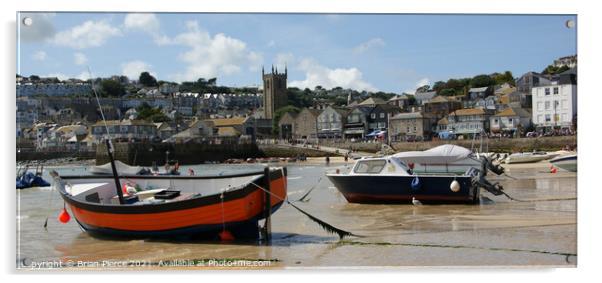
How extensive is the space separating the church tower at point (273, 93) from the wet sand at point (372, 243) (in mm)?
82591

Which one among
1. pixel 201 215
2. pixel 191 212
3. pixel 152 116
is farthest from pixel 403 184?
pixel 152 116

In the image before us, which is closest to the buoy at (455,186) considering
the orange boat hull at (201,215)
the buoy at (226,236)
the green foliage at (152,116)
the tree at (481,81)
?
the orange boat hull at (201,215)

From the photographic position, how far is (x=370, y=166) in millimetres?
15742

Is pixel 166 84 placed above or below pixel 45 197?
above

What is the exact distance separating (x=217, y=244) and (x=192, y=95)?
4502 inches

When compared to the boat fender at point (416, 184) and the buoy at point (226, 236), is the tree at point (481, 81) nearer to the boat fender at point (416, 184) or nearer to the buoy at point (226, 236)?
the boat fender at point (416, 184)

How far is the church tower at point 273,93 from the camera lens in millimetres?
97363

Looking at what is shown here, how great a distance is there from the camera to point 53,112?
157 feet

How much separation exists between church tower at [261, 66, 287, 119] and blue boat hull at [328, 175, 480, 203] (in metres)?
80.9

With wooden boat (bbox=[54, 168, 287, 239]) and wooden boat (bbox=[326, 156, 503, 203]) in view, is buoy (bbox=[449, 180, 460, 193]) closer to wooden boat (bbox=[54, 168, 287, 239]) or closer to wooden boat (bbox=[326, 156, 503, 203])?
wooden boat (bbox=[326, 156, 503, 203])

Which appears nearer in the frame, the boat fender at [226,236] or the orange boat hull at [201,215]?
the orange boat hull at [201,215]

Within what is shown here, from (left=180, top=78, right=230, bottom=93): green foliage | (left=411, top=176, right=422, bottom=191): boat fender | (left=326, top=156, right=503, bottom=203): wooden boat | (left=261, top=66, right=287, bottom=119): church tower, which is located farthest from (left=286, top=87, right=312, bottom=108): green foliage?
(left=411, top=176, right=422, bottom=191): boat fender
